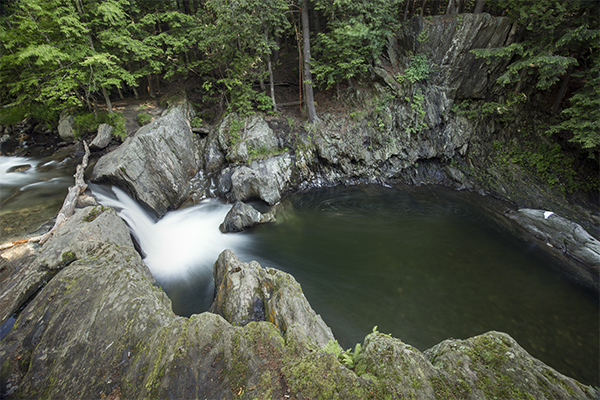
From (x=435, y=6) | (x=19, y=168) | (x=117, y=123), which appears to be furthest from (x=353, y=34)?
(x=19, y=168)

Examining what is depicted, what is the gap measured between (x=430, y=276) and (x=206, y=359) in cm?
720

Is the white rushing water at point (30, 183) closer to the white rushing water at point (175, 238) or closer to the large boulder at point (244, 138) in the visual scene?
the white rushing water at point (175, 238)

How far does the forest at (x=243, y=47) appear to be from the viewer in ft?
31.4

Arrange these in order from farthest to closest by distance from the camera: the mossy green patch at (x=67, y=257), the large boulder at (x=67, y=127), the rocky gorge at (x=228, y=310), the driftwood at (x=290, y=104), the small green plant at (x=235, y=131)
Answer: the driftwood at (x=290, y=104)
the large boulder at (x=67, y=127)
the small green plant at (x=235, y=131)
the mossy green patch at (x=67, y=257)
the rocky gorge at (x=228, y=310)

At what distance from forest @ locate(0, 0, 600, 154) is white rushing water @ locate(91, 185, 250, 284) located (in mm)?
6008

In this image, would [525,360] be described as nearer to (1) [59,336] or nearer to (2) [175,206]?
(1) [59,336]

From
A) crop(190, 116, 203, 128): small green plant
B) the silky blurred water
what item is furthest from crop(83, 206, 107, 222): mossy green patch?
crop(190, 116, 203, 128): small green plant

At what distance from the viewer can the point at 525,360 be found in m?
2.78

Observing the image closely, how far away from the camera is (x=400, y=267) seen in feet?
26.9

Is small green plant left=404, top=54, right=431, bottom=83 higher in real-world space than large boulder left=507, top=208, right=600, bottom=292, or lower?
higher

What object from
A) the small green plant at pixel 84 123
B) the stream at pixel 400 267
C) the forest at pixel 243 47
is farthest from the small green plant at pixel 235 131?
the small green plant at pixel 84 123

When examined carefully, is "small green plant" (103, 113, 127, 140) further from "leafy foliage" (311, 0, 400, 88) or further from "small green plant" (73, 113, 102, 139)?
"leafy foliage" (311, 0, 400, 88)

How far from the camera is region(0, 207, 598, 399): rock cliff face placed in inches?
102

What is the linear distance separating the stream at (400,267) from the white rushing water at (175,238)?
41mm
